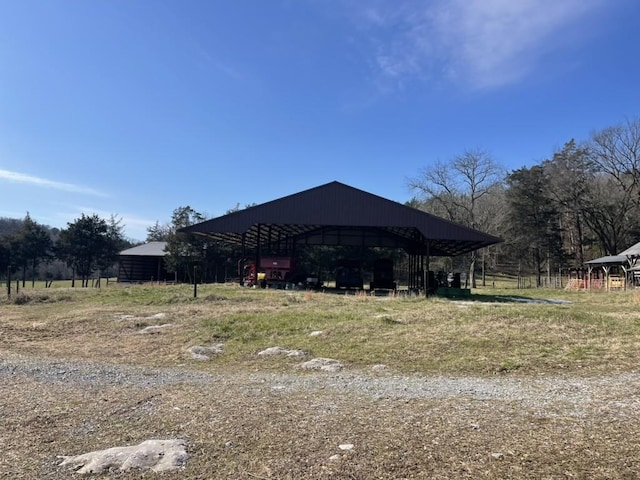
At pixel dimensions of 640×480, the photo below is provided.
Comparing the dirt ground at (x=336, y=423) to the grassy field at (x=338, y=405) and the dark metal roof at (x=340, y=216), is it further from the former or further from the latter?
the dark metal roof at (x=340, y=216)

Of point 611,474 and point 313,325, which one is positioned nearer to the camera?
point 611,474

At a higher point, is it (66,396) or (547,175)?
(547,175)

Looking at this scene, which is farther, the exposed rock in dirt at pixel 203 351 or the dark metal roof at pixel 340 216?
the dark metal roof at pixel 340 216

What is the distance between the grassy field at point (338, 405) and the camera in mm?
3867

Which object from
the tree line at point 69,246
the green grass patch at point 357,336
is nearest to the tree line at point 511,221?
the tree line at point 69,246

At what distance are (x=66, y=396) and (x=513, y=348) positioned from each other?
756 centimetres

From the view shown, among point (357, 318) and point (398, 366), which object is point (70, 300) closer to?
point (357, 318)

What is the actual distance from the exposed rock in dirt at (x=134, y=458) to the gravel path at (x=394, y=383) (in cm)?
221

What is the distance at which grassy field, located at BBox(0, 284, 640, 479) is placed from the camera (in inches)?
152

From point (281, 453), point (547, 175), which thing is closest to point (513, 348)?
point (281, 453)

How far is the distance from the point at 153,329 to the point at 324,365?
237 inches

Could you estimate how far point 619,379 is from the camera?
679 cm

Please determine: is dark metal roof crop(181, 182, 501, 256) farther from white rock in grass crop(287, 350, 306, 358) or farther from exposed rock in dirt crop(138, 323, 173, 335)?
white rock in grass crop(287, 350, 306, 358)

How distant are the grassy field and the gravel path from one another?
223 millimetres
